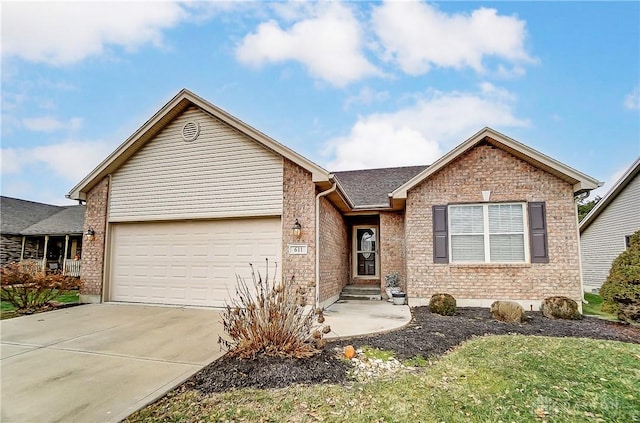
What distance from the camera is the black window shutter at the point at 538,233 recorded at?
27.3 ft

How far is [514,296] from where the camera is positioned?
8.41m

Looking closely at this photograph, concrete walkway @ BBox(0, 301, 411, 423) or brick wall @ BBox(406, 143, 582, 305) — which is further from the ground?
brick wall @ BBox(406, 143, 582, 305)

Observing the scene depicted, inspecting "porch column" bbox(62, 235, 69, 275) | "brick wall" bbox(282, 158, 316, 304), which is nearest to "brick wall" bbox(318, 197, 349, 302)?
"brick wall" bbox(282, 158, 316, 304)

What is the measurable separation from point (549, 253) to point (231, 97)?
12.1 m

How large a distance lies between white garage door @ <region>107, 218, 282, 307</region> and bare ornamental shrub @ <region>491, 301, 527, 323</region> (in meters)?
5.22

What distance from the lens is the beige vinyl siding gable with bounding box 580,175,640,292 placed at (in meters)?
12.5

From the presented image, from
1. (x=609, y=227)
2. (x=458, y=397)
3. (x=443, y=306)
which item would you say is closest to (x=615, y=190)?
(x=609, y=227)

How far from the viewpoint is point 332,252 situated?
9.81m

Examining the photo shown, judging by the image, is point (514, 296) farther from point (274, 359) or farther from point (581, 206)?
point (581, 206)

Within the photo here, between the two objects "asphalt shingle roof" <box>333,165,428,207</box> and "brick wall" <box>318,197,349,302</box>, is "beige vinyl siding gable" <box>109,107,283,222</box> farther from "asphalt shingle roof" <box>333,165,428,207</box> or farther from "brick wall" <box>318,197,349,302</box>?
"asphalt shingle roof" <box>333,165,428,207</box>

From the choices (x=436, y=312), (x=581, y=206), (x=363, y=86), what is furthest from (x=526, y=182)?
(x=581, y=206)

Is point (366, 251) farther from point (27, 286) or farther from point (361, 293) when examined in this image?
point (27, 286)

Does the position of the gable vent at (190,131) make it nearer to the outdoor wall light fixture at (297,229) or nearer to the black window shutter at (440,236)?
the outdoor wall light fixture at (297,229)

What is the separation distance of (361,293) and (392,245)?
1918 mm
